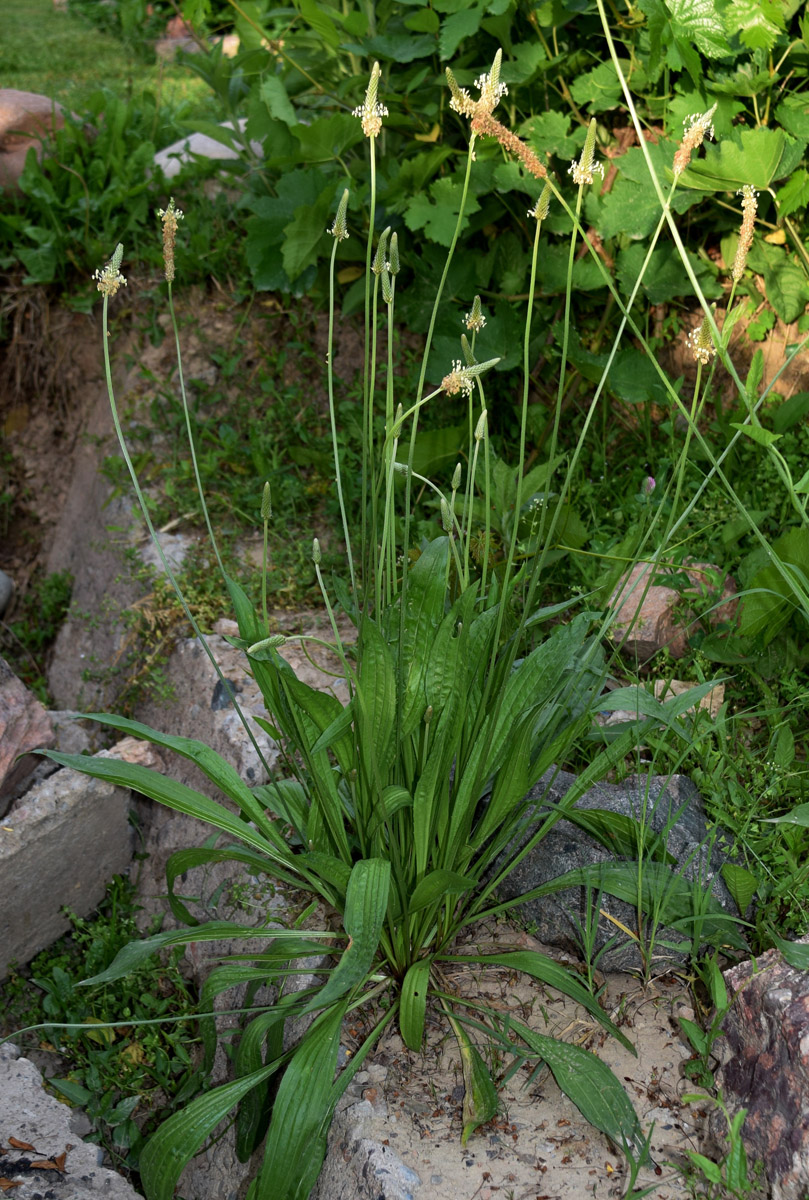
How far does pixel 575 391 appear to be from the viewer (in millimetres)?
2930

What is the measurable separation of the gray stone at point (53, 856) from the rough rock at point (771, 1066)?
1549mm

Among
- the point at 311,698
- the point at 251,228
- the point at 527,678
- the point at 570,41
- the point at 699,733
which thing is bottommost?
the point at 699,733

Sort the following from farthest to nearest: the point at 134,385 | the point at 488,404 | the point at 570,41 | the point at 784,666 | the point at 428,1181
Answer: the point at 134,385 < the point at 488,404 < the point at 570,41 < the point at 784,666 < the point at 428,1181

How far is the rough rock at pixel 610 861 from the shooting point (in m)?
1.78

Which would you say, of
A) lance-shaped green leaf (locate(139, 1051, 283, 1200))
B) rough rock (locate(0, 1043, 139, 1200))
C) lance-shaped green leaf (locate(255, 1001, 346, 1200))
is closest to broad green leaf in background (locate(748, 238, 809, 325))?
lance-shaped green leaf (locate(255, 1001, 346, 1200))

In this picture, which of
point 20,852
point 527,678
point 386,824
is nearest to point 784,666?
point 527,678

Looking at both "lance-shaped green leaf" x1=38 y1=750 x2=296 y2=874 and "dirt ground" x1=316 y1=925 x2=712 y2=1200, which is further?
"lance-shaped green leaf" x1=38 y1=750 x2=296 y2=874

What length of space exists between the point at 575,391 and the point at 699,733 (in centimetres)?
128

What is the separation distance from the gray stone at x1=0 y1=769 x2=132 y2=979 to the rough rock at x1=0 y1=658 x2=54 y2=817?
6 centimetres

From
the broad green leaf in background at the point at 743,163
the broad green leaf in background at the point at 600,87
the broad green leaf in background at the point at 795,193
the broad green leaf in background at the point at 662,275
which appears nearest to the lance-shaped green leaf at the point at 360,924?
the broad green leaf in background at the point at 743,163

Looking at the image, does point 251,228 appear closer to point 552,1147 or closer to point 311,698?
point 311,698

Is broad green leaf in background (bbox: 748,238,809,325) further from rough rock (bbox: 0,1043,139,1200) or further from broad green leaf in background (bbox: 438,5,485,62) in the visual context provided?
rough rock (bbox: 0,1043,139,1200)

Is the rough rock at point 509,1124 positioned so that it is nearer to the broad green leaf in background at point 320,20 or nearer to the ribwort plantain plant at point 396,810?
the ribwort plantain plant at point 396,810

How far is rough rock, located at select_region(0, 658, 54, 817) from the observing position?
233 cm
